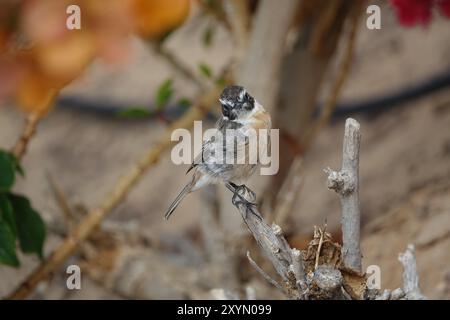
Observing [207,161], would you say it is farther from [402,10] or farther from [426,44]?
[426,44]

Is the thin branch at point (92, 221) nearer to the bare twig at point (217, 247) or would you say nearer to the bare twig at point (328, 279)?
the bare twig at point (217, 247)

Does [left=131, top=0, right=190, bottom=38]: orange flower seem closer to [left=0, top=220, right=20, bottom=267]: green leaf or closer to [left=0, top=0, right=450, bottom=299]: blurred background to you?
[left=0, top=0, right=450, bottom=299]: blurred background

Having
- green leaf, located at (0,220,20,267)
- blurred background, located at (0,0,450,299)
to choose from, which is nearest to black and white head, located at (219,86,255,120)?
blurred background, located at (0,0,450,299)

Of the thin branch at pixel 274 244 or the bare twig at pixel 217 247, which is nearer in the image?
the thin branch at pixel 274 244

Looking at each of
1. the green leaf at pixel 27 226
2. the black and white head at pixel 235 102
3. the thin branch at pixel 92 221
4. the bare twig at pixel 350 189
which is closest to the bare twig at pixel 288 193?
the thin branch at pixel 92 221

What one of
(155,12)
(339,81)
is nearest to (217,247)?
(339,81)

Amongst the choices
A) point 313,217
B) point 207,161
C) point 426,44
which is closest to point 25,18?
point 207,161

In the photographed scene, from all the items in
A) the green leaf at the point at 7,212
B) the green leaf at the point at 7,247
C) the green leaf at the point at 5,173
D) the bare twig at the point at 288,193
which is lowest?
the green leaf at the point at 7,247
